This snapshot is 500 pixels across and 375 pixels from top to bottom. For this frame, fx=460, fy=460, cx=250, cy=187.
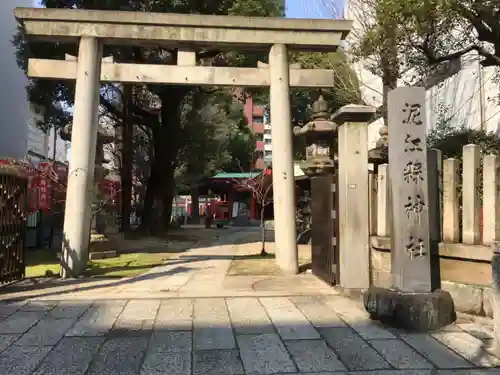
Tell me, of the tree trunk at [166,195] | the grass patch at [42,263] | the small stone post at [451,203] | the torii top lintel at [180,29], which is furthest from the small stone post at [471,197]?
the tree trunk at [166,195]

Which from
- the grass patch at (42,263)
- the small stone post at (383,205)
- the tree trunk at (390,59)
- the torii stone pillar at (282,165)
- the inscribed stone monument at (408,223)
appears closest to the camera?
the inscribed stone monument at (408,223)

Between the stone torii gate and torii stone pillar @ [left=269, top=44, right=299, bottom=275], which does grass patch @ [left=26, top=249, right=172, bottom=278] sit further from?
torii stone pillar @ [left=269, top=44, right=299, bottom=275]

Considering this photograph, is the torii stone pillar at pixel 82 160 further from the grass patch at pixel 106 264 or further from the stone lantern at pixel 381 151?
the stone lantern at pixel 381 151

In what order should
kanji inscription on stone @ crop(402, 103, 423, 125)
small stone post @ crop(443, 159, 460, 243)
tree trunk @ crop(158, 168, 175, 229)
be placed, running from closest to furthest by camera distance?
kanji inscription on stone @ crop(402, 103, 423, 125) < small stone post @ crop(443, 159, 460, 243) < tree trunk @ crop(158, 168, 175, 229)

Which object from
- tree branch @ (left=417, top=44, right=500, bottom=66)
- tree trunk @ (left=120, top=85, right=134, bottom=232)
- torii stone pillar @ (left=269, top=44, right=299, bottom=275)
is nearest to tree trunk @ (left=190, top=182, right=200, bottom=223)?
tree trunk @ (left=120, top=85, right=134, bottom=232)

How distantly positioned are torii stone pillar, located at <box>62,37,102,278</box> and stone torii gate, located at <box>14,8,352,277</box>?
2 centimetres

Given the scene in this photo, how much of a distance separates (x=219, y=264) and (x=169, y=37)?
5.35 metres

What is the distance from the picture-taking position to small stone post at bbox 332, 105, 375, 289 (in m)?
7.11

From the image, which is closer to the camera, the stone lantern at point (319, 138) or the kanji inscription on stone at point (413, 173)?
the kanji inscription on stone at point (413, 173)

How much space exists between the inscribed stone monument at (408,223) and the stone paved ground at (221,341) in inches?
11.5

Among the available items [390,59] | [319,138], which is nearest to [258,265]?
[319,138]

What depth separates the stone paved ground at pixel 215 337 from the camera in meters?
4.23

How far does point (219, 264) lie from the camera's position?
36.9ft

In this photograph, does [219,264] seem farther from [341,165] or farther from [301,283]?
[341,165]
